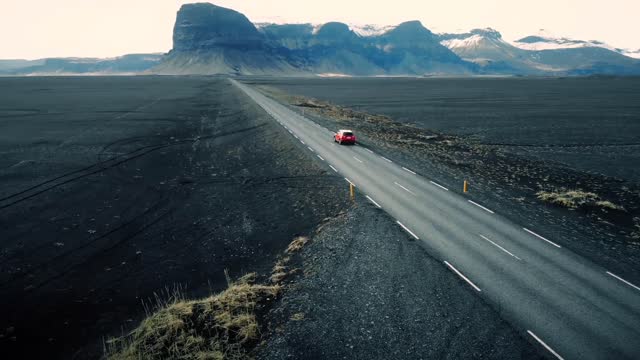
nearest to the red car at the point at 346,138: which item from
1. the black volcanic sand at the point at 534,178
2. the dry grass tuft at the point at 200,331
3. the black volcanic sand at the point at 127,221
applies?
the black volcanic sand at the point at 534,178

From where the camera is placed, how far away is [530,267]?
51.9 ft

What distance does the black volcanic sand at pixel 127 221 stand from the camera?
49.8ft

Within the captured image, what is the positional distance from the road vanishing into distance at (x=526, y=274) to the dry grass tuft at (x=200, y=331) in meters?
8.82

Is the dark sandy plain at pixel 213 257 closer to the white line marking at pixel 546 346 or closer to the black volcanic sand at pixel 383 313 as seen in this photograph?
the black volcanic sand at pixel 383 313

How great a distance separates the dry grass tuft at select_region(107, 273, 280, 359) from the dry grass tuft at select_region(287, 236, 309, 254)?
4.15 meters

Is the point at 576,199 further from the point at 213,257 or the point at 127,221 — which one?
the point at 127,221

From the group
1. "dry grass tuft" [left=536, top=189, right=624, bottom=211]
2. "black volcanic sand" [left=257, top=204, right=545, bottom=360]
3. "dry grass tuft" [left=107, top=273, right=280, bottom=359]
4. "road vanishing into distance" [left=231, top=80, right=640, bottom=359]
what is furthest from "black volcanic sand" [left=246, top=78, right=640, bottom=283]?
"dry grass tuft" [left=107, top=273, right=280, bottom=359]

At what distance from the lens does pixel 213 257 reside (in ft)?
63.2

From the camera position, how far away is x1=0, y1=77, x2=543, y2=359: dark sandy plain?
41.3 feet

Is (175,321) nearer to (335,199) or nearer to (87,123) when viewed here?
(335,199)

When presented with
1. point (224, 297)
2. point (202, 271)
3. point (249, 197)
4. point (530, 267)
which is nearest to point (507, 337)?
point (530, 267)

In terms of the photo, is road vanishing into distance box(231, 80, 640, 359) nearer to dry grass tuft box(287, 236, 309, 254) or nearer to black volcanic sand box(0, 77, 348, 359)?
dry grass tuft box(287, 236, 309, 254)

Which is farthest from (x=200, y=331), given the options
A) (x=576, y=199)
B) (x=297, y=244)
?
(x=576, y=199)

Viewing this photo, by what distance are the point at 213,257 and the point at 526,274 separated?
14.9 meters
